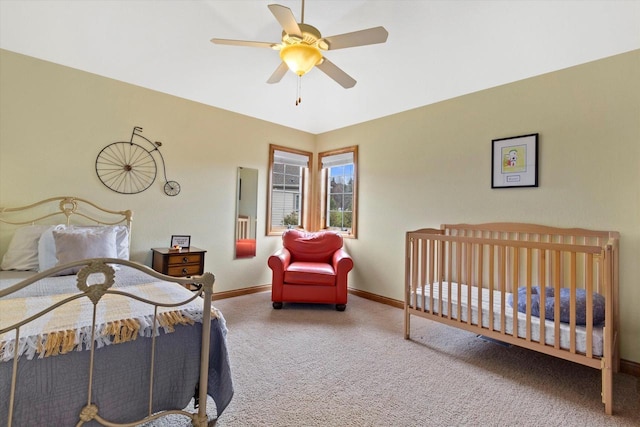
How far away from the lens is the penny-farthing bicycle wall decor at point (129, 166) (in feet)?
10.00

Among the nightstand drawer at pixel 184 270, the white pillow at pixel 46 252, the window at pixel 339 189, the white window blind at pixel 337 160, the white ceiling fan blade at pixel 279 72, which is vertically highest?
the white ceiling fan blade at pixel 279 72

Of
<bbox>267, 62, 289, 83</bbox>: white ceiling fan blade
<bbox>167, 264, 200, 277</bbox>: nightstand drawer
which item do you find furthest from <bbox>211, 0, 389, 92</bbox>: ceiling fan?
<bbox>167, 264, 200, 277</bbox>: nightstand drawer

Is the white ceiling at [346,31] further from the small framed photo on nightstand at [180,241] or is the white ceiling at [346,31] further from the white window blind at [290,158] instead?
the small framed photo on nightstand at [180,241]

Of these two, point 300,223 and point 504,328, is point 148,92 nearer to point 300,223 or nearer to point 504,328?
point 300,223

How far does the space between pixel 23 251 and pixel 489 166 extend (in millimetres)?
4154

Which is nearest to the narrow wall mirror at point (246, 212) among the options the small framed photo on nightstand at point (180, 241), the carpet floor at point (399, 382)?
the small framed photo on nightstand at point (180, 241)

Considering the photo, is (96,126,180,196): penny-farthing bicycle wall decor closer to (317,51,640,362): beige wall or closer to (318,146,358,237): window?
(318,146,358,237): window

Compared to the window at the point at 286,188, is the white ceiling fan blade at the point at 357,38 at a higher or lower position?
higher

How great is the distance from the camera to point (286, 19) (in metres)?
1.81

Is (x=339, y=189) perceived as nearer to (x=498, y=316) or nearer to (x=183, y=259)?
(x=183, y=259)

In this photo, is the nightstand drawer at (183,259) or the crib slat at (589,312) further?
the nightstand drawer at (183,259)

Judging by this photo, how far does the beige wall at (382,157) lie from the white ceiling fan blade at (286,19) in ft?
6.90

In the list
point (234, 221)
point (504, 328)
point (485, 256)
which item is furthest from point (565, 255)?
point (234, 221)

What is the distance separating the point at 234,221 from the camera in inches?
157
